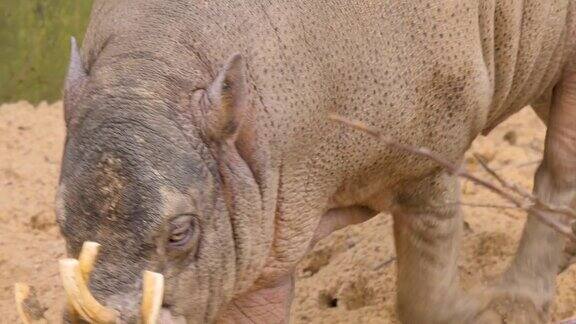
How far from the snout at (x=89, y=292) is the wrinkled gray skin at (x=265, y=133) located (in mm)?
93

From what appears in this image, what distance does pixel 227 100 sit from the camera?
2791mm

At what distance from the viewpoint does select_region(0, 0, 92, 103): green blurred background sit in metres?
5.24

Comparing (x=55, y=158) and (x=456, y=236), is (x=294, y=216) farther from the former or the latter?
(x=55, y=158)

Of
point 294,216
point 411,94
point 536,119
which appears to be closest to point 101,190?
point 294,216

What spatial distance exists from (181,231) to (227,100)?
0.29m

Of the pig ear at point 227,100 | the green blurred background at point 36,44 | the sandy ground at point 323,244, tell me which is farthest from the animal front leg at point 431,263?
the green blurred background at point 36,44

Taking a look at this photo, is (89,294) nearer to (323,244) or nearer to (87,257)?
(87,257)

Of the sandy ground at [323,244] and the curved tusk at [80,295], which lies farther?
the sandy ground at [323,244]

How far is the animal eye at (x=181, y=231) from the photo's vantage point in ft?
8.91

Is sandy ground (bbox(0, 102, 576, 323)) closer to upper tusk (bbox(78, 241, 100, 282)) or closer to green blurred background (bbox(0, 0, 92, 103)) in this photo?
green blurred background (bbox(0, 0, 92, 103))

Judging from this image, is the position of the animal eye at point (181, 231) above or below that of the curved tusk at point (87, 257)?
above

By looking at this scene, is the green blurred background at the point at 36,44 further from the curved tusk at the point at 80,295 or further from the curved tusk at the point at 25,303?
the curved tusk at the point at 80,295

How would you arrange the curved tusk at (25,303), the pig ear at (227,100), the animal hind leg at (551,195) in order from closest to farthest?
the curved tusk at (25,303)
the pig ear at (227,100)
the animal hind leg at (551,195)

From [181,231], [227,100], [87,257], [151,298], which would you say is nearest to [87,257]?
[87,257]
